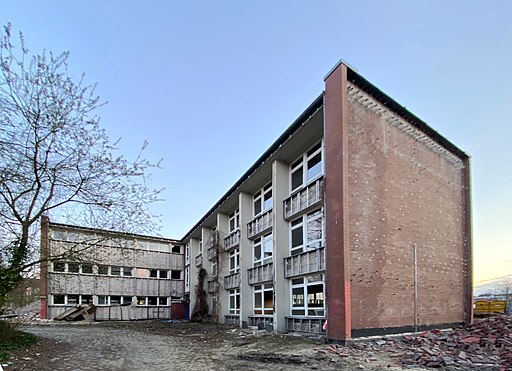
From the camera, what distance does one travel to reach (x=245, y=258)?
81.6 ft

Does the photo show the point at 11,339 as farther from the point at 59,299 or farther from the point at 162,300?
the point at 162,300

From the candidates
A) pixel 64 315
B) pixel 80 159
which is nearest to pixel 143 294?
pixel 64 315

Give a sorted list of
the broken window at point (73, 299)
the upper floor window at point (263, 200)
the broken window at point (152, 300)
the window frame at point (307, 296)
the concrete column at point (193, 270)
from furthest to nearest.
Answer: the broken window at point (152, 300) < the concrete column at point (193, 270) < the broken window at point (73, 299) < the upper floor window at point (263, 200) < the window frame at point (307, 296)

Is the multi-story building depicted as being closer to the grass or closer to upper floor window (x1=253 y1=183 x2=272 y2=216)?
upper floor window (x1=253 y1=183 x2=272 y2=216)

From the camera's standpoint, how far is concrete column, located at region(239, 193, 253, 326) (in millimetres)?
24016

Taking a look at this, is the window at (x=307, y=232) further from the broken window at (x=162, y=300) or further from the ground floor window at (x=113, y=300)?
the broken window at (x=162, y=300)

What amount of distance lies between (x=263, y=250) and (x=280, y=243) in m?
3.92

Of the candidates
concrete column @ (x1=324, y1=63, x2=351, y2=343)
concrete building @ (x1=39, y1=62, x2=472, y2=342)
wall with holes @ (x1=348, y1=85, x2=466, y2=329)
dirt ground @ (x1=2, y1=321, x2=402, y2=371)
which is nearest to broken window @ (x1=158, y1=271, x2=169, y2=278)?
concrete building @ (x1=39, y1=62, x2=472, y2=342)

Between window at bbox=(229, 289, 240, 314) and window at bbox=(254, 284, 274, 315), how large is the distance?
13.8ft

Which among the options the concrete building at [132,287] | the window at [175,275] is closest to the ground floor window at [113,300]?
the concrete building at [132,287]

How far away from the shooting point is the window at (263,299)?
860 inches

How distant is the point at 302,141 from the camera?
61.0 ft

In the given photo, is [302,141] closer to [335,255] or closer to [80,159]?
[335,255]

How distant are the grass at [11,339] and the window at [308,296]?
1102cm
